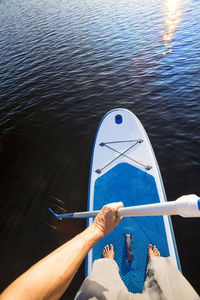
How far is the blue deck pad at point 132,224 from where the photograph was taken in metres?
4.24

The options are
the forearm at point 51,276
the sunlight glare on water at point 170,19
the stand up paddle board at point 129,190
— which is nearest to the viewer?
the forearm at point 51,276

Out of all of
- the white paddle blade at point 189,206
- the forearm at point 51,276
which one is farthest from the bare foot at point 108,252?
the white paddle blade at point 189,206

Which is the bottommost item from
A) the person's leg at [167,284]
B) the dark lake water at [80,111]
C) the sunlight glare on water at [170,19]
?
the person's leg at [167,284]

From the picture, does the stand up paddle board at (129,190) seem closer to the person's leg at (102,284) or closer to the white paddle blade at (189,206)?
the person's leg at (102,284)

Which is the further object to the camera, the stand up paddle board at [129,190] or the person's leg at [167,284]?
the stand up paddle board at [129,190]

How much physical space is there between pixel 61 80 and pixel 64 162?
25.7 feet

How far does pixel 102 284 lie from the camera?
2740 mm

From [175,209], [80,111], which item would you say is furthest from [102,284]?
[80,111]

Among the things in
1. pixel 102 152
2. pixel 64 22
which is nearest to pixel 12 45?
pixel 64 22

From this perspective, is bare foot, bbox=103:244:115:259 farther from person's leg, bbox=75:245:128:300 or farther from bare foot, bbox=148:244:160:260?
bare foot, bbox=148:244:160:260

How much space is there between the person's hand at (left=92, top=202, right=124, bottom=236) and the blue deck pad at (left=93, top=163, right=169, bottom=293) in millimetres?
2879

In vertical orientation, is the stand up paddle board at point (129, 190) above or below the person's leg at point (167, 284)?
above

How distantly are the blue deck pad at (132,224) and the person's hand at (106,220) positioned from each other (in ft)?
9.44

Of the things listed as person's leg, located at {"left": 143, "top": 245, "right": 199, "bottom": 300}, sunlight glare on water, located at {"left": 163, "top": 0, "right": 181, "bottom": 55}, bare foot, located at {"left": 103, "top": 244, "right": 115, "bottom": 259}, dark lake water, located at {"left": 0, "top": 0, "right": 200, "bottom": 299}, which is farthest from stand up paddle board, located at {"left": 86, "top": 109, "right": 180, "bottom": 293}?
sunlight glare on water, located at {"left": 163, "top": 0, "right": 181, "bottom": 55}
